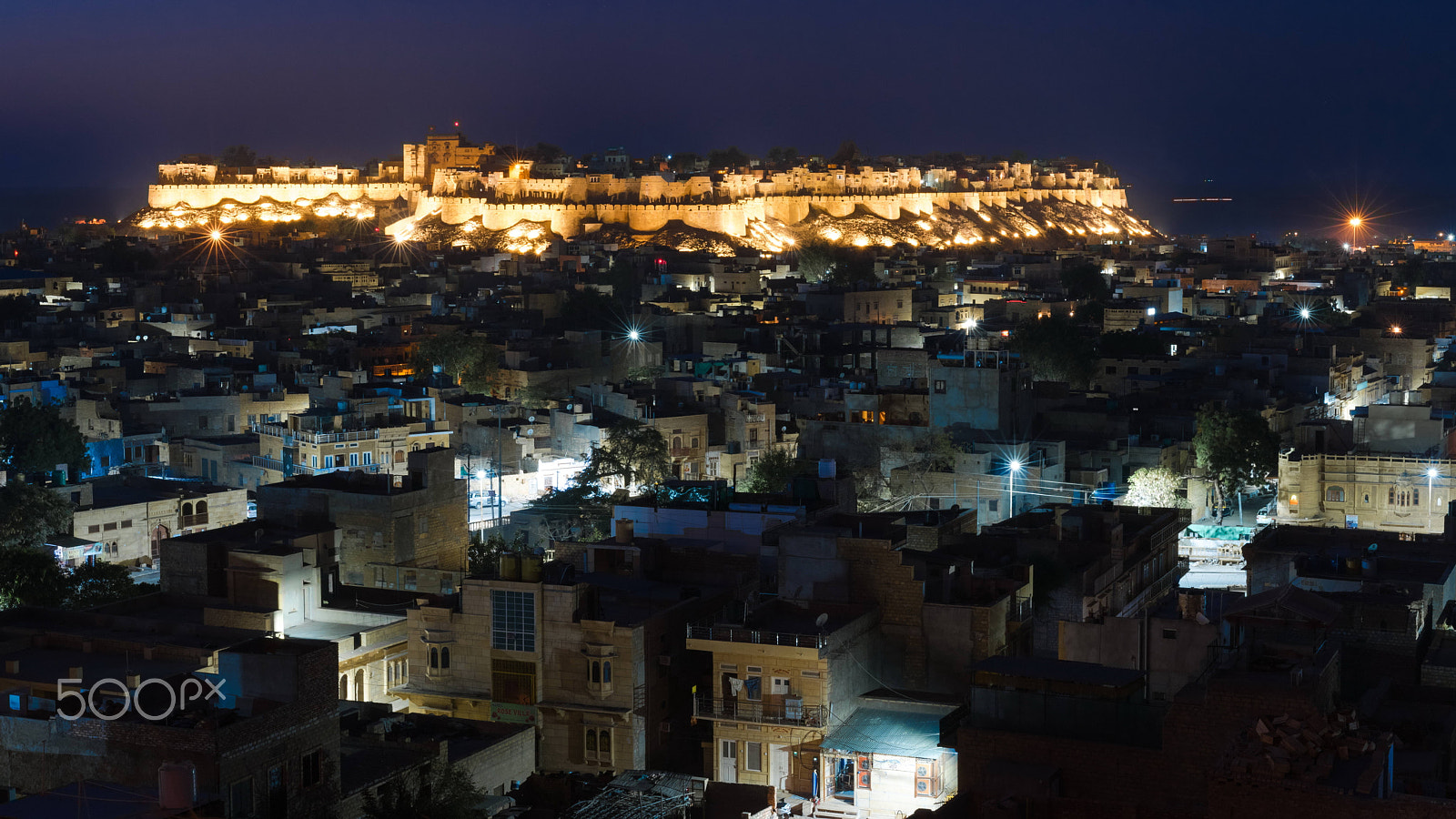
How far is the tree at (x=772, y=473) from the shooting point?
28062mm

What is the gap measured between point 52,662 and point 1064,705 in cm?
768

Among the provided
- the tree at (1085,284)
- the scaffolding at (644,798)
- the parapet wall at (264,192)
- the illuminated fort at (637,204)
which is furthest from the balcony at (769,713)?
the parapet wall at (264,192)

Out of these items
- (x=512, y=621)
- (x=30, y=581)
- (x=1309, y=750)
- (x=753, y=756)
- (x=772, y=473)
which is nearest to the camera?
(x=1309, y=750)

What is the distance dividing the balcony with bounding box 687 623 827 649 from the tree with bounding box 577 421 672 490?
45.5 ft

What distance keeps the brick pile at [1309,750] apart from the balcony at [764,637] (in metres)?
4.80

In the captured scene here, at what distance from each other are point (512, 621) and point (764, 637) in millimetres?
2418

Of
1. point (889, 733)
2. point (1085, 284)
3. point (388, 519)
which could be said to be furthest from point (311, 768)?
point (1085, 284)

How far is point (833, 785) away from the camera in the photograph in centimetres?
1507

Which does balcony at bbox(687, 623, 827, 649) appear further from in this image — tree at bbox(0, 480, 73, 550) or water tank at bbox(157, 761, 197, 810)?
tree at bbox(0, 480, 73, 550)

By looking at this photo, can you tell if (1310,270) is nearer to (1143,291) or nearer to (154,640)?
(1143,291)

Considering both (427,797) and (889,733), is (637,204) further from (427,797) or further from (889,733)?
(427,797)

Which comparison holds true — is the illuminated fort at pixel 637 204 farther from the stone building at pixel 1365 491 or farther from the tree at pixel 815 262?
the stone building at pixel 1365 491

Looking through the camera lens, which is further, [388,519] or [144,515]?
[144,515]

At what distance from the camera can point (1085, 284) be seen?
67188 millimetres
